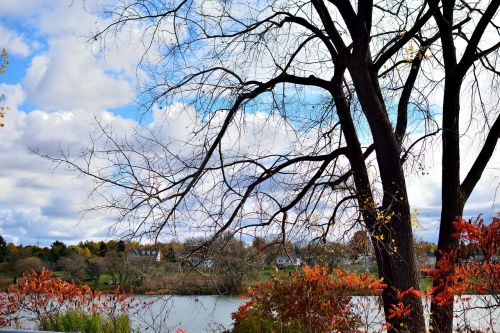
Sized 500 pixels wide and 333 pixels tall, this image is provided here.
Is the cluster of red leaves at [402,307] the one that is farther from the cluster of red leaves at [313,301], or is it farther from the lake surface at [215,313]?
the cluster of red leaves at [313,301]

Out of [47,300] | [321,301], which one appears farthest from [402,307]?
[47,300]

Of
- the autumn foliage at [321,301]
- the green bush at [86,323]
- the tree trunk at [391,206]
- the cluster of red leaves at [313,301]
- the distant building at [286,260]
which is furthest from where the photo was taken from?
the green bush at [86,323]

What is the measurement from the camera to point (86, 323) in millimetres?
10805

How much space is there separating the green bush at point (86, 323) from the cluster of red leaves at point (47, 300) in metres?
0.20

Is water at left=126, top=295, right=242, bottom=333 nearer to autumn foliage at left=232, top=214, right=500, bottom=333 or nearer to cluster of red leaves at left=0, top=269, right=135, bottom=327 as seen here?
cluster of red leaves at left=0, top=269, right=135, bottom=327

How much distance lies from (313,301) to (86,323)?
5124mm

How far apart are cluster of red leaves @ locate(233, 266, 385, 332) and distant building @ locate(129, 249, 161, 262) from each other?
1.84 metres

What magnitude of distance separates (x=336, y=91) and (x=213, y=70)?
1992mm

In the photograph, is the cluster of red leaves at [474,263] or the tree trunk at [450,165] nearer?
the cluster of red leaves at [474,263]

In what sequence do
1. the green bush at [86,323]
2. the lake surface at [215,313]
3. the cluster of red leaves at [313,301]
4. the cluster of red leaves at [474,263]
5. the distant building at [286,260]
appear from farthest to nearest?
1. the green bush at [86,323]
2. the distant building at [286,260]
3. the cluster of red leaves at [313,301]
4. the lake surface at [215,313]
5. the cluster of red leaves at [474,263]

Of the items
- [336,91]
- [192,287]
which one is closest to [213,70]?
[336,91]

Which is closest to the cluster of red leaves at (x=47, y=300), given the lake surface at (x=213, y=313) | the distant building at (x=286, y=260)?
the lake surface at (x=213, y=313)

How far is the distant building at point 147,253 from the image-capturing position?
8930 mm

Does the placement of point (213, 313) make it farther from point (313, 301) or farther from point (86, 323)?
point (86, 323)
